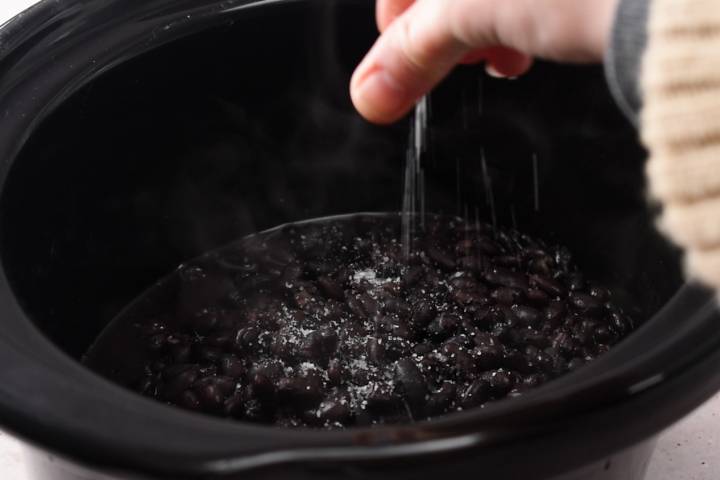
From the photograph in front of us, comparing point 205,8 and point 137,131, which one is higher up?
point 205,8

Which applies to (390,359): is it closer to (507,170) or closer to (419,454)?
(507,170)

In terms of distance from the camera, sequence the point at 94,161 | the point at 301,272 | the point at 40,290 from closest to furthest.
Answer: the point at 40,290, the point at 94,161, the point at 301,272

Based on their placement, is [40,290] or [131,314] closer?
[40,290]

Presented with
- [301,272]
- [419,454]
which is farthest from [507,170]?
[419,454]

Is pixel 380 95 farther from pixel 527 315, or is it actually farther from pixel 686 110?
pixel 527 315

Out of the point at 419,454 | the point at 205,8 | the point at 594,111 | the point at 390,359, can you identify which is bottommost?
the point at 390,359

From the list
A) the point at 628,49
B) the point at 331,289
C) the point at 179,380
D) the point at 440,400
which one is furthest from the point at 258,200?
the point at 628,49

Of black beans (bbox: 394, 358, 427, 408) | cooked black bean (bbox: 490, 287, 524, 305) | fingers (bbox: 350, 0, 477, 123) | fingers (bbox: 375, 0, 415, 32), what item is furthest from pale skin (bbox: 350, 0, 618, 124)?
cooked black bean (bbox: 490, 287, 524, 305)

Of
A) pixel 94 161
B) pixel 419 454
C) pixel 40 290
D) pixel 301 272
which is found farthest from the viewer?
pixel 301 272
